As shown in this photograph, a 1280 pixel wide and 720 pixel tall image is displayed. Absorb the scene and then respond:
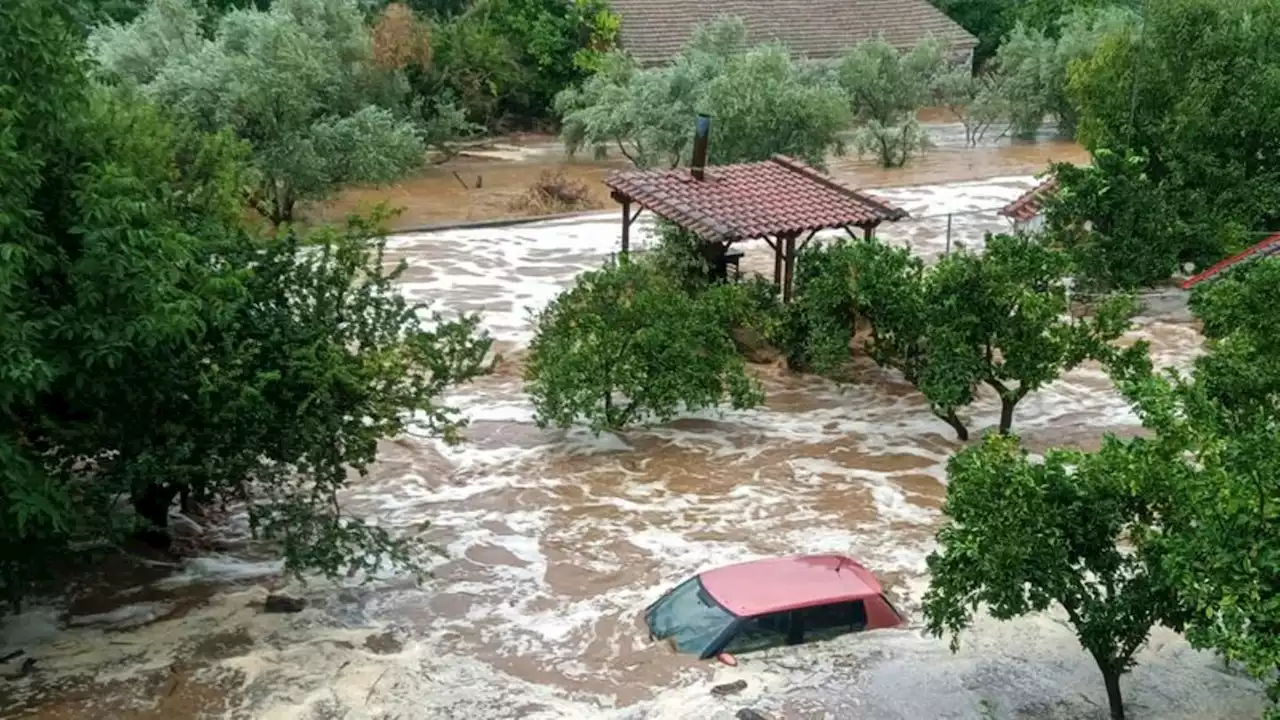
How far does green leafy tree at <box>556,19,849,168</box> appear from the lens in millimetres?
31219

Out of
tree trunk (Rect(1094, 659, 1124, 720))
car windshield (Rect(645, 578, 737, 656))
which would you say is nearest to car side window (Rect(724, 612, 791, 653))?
car windshield (Rect(645, 578, 737, 656))

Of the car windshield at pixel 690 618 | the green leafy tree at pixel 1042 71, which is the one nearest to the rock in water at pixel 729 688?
the car windshield at pixel 690 618

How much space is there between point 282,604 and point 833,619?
551 cm

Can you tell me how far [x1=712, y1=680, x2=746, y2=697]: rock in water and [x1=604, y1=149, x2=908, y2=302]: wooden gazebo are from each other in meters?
10.1

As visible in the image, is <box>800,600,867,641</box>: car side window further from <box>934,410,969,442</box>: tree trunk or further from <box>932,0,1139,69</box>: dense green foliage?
<box>932,0,1139,69</box>: dense green foliage

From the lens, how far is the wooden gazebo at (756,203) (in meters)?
21.0

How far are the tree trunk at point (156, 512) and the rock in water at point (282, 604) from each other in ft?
4.64

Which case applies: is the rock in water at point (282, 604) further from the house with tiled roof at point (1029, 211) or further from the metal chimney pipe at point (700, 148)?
the house with tiled roof at point (1029, 211)

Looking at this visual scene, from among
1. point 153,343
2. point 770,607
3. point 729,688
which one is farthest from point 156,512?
point 770,607

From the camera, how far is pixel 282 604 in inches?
532

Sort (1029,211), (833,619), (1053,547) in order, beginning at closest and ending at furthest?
(1053,547)
(833,619)
(1029,211)

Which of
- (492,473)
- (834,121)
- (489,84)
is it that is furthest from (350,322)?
(489,84)

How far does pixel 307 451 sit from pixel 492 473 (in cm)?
511

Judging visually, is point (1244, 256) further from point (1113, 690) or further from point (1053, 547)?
point (1053, 547)
